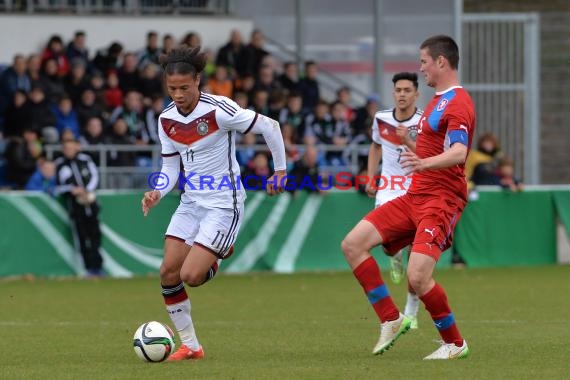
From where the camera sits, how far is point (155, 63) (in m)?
23.4

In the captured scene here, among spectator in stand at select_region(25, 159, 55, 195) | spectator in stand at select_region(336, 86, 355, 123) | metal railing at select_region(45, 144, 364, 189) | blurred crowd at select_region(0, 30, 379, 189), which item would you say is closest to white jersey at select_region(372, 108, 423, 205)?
blurred crowd at select_region(0, 30, 379, 189)

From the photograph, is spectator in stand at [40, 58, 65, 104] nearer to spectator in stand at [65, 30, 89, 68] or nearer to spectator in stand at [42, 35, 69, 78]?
spectator in stand at [42, 35, 69, 78]

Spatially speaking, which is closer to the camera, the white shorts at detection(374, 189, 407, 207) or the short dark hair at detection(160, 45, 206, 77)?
the short dark hair at detection(160, 45, 206, 77)

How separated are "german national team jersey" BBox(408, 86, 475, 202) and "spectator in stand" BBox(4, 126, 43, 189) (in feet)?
36.5

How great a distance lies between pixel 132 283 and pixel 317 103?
20.2ft

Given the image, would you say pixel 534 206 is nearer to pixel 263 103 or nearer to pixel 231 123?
pixel 263 103

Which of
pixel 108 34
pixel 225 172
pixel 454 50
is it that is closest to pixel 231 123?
pixel 225 172

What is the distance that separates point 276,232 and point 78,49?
5.01 m

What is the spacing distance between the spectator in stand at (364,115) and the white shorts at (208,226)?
12455mm

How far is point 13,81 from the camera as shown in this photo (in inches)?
855

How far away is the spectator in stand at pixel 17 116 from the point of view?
21.0 m

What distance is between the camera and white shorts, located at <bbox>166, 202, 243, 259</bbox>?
10258mm

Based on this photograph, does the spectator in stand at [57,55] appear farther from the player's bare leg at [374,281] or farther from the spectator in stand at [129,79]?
the player's bare leg at [374,281]

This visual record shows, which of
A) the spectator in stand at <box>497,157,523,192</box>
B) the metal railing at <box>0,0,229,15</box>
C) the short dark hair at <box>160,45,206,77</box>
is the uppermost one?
the metal railing at <box>0,0,229,15</box>
